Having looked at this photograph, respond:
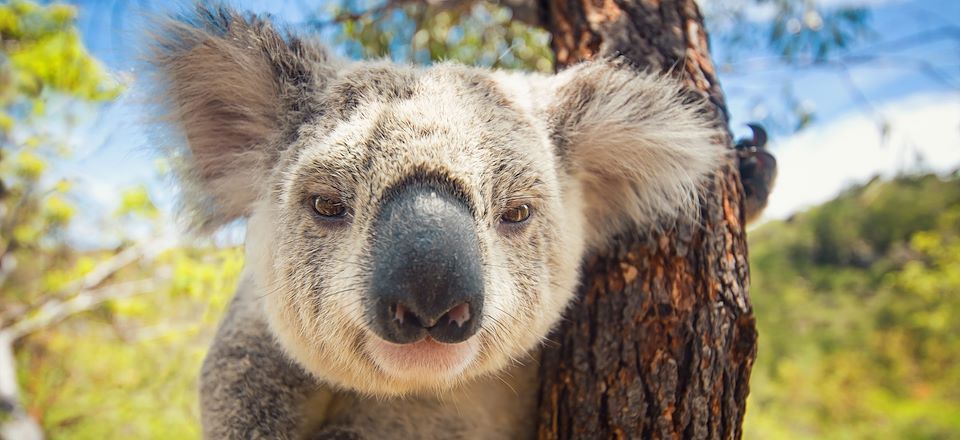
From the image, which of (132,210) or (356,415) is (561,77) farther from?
(132,210)

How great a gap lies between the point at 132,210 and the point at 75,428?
4423 millimetres

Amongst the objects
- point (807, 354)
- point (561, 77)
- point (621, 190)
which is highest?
point (561, 77)

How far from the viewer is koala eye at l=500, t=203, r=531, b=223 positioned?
1581 millimetres

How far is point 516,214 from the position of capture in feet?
5.25

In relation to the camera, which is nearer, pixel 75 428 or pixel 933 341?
pixel 75 428

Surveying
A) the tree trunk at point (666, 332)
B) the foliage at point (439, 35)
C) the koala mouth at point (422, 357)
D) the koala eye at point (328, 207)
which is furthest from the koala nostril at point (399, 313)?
the foliage at point (439, 35)

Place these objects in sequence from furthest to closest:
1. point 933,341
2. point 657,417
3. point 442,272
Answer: point 933,341 < point 657,417 < point 442,272

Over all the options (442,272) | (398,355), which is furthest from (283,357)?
(442,272)

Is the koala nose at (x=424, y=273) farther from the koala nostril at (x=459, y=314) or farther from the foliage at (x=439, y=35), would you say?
the foliage at (x=439, y=35)

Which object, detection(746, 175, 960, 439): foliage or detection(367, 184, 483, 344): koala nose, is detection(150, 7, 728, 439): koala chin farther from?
detection(746, 175, 960, 439): foliage

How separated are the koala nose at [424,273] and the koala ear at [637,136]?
748 mm

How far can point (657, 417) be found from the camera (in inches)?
68.5

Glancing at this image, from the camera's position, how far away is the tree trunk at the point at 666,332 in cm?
175

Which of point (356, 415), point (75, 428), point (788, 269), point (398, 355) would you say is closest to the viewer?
point (398, 355)
